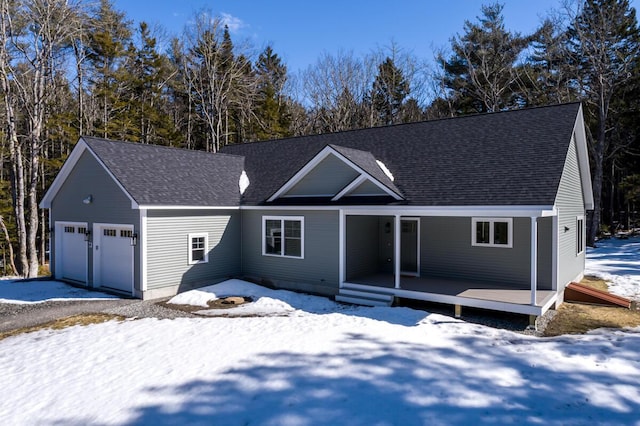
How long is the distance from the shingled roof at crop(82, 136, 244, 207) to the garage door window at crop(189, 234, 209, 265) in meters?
1.10

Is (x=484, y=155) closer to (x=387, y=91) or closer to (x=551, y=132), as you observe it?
(x=551, y=132)

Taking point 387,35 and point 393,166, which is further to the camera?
point 387,35

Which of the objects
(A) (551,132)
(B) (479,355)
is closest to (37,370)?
(B) (479,355)

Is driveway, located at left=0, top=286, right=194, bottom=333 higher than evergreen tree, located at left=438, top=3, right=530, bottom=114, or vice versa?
evergreen tree, located at left=438, top=3, right=530, bottom=114

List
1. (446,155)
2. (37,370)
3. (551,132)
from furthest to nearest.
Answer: (446,155)
(551,132)
(37,370)

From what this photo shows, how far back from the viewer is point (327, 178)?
13.0 m

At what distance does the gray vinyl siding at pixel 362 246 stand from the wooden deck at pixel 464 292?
40 centimetres

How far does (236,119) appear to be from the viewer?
1355 inches

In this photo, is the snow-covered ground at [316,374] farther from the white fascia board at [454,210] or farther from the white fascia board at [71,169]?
the white fascia board at [71,169]

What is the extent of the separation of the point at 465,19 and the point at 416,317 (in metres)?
32.1

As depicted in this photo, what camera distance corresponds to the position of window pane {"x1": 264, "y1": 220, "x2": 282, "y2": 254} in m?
→ 13.6

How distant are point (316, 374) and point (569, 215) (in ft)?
34.1

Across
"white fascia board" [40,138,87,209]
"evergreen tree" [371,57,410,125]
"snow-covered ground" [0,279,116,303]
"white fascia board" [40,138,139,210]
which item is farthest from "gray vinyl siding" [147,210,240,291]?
"evergreen tree" [371,57,410,125]

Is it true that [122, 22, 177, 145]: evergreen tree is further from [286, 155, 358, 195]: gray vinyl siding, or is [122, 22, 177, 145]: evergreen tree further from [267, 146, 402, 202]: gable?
[286, 155, 358, 195]: gray vinyl siding
